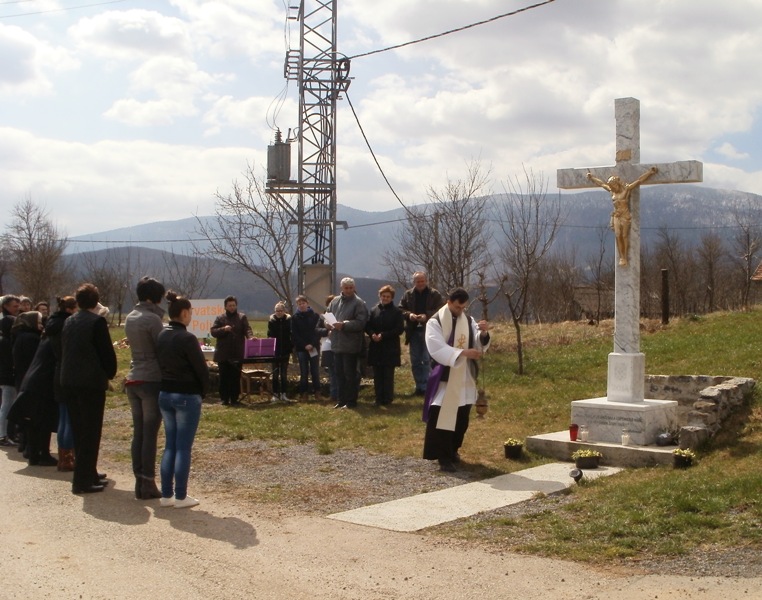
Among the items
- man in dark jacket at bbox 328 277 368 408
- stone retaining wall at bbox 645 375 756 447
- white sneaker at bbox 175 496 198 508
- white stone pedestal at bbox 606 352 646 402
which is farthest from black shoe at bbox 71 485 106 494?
man in dark jacket at bbox 328 277 368 408

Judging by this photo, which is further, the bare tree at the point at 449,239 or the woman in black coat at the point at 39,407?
the bare tree at the point at 449,239

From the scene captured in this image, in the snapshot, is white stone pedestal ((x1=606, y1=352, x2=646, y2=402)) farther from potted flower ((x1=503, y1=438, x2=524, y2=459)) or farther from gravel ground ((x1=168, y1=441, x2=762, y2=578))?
gravel ground ((x1=168, y1=441, x2=762, y2=578))

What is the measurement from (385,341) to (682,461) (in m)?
6.10

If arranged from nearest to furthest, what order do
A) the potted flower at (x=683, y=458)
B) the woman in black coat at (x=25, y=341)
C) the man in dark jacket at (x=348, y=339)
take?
the potted flower at (x=683, y=458) < the woman in black coat at (x=25, y=341) < the man in dark jacket at (x=348, y=339)

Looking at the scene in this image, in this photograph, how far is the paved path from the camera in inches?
222

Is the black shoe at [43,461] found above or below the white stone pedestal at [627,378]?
below

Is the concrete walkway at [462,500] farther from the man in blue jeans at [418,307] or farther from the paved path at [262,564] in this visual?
the man in blue jeans at [418,307]

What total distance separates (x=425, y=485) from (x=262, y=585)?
11.4 feet

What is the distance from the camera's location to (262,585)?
19.1ft

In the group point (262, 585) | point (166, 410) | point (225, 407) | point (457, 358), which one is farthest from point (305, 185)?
point (262, 585)

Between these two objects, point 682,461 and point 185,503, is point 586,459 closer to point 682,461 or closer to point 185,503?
point 682,461

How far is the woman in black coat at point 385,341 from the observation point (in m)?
14.5

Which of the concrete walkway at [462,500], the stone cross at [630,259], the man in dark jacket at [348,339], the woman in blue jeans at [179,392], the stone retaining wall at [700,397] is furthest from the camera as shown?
the man in dark jacket at [348,339]

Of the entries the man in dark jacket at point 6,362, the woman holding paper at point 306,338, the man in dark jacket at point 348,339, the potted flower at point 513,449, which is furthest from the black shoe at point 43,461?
the woman holding paper at point 306,338
